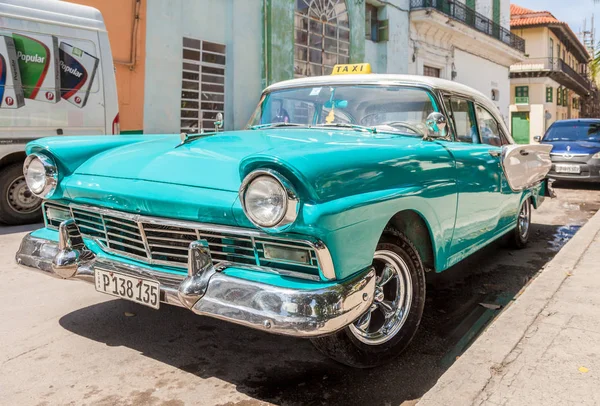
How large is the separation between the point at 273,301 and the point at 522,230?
13.4 feet

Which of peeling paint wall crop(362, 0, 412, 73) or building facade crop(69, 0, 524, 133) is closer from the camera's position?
building facade crop(69, 0, 524, 133)

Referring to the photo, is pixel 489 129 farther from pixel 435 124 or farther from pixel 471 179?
pixel 435 124

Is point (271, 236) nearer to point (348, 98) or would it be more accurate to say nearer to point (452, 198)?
point (452, 198)

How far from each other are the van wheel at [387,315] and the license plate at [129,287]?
2.56 ft

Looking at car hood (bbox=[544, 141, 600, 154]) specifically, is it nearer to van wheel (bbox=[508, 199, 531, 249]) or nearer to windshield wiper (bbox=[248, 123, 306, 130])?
van wheel (bbox=[508, 199, 531, 249])

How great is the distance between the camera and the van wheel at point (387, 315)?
8.73 feet

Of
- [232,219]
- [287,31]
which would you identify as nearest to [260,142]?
[232,219]

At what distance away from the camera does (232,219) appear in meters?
2.43

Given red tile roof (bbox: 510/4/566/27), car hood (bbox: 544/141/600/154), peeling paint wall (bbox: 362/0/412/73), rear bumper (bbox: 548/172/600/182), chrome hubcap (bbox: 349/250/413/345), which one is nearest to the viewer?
chrome hubcap (bbox: 349/250/413/345)

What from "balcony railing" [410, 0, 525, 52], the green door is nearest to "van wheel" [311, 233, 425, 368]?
"balcony railing" [410, 0, 525, 52]

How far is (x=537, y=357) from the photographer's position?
272 centimetres

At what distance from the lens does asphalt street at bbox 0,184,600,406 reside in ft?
8.45

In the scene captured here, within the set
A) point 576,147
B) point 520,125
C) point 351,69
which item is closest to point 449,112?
point 351,69

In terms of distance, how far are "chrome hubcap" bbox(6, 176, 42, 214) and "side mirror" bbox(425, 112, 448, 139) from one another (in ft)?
17.8
